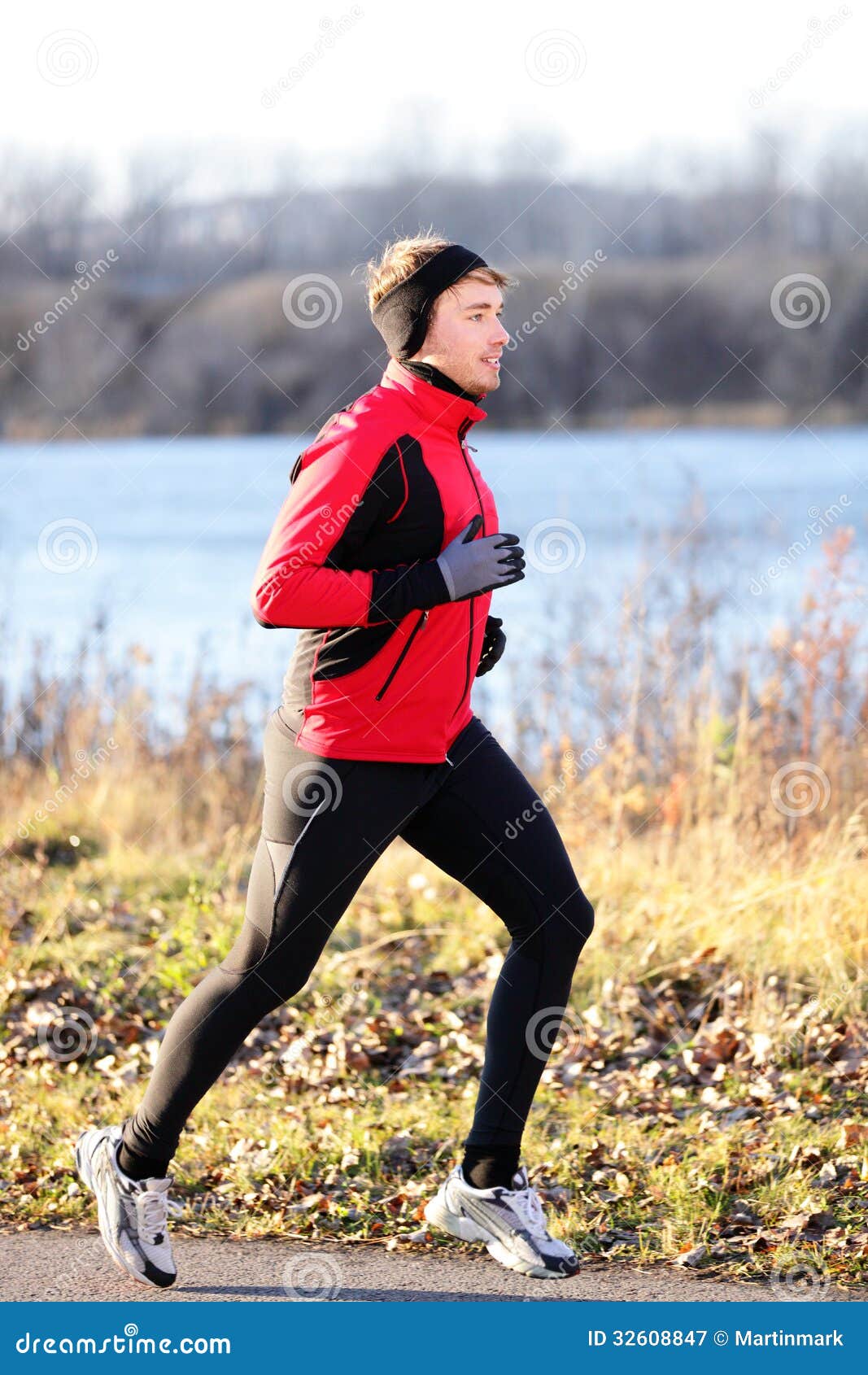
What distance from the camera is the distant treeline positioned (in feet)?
88.2

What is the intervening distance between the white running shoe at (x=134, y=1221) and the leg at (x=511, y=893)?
68 cm

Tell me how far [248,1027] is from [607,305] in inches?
1104

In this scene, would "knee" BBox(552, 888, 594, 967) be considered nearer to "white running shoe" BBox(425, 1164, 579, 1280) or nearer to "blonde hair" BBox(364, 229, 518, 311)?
"white running shoe" BBox(425, 1164, 579, 1280)

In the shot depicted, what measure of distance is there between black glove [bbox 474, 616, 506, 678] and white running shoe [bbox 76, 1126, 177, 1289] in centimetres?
127

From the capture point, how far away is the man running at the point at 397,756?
290 centimetres

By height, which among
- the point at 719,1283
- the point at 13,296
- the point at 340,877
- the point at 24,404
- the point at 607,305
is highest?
the point at 607,305

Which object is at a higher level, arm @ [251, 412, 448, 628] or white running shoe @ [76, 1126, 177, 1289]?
arm @ [251, 412, 448, 628]

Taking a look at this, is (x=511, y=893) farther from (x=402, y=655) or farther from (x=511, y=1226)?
(x=511, y=1226)

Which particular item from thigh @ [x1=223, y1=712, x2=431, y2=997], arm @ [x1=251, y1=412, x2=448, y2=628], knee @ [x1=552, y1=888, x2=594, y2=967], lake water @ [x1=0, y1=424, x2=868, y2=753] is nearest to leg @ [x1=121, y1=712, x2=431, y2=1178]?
thigh @ [x1=223, y1=712, x2=431, y2=997]

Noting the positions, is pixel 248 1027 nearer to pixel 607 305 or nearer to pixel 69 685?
pixel 69 685

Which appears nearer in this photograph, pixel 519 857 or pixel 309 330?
pixel 519 857

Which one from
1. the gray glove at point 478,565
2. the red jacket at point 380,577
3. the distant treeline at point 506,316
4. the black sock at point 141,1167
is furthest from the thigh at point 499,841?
the distant treeline at point 506,316

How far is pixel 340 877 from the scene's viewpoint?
9.94 feet

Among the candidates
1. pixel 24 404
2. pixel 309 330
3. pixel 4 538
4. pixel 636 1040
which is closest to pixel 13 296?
pixel 24 404
